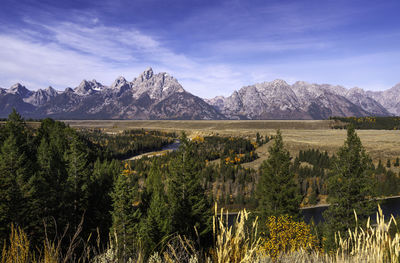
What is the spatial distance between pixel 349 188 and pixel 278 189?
8.45 metres

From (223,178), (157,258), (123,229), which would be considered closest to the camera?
(157,258)

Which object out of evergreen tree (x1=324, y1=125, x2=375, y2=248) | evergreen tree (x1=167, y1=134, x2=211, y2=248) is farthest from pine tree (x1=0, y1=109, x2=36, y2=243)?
evergreen tree (x1=324, y1=125, x2=375, y2=248)

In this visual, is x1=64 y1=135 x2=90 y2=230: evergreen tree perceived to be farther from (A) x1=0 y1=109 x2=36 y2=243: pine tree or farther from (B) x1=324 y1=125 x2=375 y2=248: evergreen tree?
(B) x1=324 y1=125 x2=375 y2=248: evergreen tree

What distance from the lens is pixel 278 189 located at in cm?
3409

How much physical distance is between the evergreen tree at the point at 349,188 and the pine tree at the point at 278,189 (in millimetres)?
4478

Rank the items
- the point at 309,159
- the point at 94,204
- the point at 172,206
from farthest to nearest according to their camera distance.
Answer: the point at 309,159 < the point at 94,204 < the point at 172,206

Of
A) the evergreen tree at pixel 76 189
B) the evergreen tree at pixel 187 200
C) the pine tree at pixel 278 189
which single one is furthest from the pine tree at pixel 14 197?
the pine tree at pixel 278 189

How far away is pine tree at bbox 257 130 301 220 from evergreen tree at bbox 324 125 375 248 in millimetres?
4478

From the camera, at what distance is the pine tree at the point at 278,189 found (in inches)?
1310

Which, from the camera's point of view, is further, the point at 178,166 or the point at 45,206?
the point at 178,166

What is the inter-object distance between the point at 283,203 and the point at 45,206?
30.1 m

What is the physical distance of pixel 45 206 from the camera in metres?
29.5

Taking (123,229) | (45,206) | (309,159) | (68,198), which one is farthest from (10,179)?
(309,159)

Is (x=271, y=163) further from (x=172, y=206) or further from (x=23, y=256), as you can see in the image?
(x=23, y=256)
